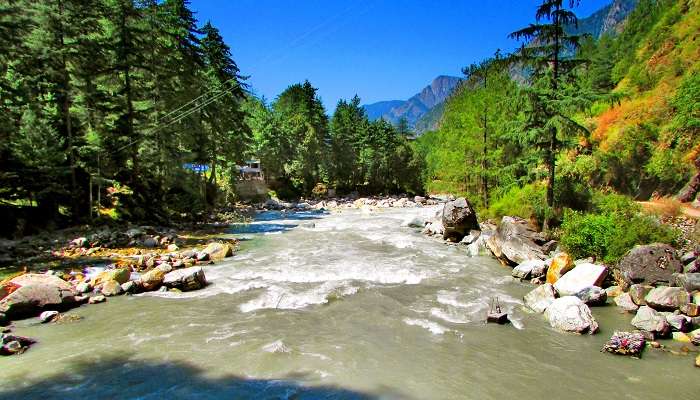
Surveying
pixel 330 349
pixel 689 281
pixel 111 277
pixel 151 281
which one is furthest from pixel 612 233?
pixel 111 277

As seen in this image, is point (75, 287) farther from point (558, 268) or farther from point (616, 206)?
point (616, 206)

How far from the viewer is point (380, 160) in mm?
61719

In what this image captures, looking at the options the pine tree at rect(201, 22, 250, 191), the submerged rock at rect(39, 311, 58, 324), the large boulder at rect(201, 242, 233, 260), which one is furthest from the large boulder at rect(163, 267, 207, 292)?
the pine tree at rect(201, 22, 250, 191)

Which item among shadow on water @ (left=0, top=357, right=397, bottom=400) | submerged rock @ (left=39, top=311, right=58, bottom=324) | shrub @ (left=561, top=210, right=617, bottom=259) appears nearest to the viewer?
shadow on water @ (left=0, top=357, right=397, bottom=400)

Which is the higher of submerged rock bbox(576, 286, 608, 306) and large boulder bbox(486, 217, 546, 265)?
large boulder bbox(486, 217, 546, 265)

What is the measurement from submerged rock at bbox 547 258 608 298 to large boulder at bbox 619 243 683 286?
0.66 m

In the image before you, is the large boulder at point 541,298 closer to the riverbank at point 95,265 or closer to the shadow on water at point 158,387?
the shadow on water at point 158,387

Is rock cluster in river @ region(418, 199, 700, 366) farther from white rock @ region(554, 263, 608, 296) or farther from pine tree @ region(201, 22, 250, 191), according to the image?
pine tree @ region(201, 22, 250, 191)

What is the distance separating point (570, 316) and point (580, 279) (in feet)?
9.34

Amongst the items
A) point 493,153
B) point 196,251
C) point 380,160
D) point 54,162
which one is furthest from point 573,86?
point 380,160

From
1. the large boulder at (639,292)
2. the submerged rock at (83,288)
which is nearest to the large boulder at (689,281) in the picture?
the large boulder at (639,292)

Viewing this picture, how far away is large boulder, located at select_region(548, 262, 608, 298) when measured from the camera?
458 inches

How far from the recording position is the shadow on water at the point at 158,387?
22.7 ft

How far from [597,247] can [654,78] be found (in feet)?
89.5
